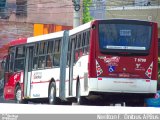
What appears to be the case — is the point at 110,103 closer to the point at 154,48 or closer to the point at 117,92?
the point at 117,92

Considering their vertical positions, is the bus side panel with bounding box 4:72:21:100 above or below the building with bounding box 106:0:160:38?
below

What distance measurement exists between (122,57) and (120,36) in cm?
68

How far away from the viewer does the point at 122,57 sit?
60.0 feet

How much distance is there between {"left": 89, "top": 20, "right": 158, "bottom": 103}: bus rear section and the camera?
18156 mm

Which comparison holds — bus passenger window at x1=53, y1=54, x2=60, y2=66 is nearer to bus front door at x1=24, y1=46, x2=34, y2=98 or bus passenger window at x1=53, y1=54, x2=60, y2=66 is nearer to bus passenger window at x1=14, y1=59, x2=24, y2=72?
bus front door at x1=24, y1=46, x2=34, y2=98

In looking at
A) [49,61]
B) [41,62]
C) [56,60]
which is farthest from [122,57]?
[41,62]

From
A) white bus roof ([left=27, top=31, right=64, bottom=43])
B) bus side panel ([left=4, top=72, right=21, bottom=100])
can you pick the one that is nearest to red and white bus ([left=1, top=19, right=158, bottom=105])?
white bus roof ([left=27, top=31, right=64, bottom=43])

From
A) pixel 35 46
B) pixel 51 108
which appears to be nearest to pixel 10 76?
pixel 35 46

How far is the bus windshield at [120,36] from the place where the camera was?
714 inches

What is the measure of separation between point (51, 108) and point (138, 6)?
31352mm

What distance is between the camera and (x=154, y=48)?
1861 cm

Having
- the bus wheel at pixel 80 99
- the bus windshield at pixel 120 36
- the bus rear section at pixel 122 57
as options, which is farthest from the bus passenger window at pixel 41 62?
the bus windshield at pixel 120 36

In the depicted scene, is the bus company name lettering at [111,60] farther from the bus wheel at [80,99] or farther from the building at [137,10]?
the building at [137,10]

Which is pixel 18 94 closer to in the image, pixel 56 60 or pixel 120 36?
pixel 56 60
